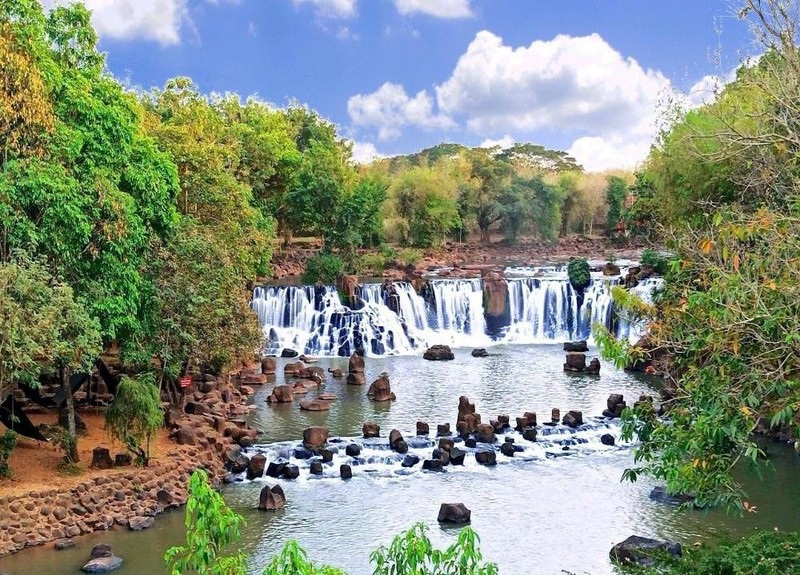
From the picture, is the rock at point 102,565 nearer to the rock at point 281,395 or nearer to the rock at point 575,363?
the rock at point 281,395

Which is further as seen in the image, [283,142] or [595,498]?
[283,142]

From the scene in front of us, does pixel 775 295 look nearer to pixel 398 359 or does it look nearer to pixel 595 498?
pixel 595 498

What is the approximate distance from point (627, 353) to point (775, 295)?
1577 millimetres

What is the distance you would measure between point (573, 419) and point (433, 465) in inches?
191

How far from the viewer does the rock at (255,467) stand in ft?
60.4

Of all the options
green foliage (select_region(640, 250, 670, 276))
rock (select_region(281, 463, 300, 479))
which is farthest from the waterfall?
rock (select_region(281, 463, 300, 479))

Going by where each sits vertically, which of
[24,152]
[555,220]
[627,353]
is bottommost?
[627,353]

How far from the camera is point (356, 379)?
2762cm

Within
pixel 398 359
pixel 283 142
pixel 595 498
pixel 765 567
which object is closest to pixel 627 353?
pixel 765 567

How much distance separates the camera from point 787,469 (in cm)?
1895

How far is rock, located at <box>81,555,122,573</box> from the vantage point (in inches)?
534

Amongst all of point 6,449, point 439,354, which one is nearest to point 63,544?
point 6,449

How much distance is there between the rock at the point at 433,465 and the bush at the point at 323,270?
1951cm

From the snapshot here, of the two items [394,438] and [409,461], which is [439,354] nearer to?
[394,438]
